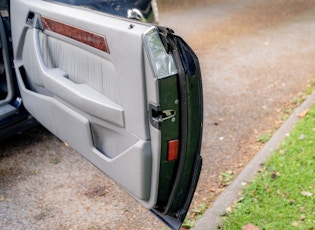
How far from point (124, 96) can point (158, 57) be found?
0.32 m

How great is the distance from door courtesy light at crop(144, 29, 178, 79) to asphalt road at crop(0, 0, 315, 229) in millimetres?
1464

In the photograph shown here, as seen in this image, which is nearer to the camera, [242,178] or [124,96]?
[124,96]

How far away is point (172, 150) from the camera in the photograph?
80.9 inches

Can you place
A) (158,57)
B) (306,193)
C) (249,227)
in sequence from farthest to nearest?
1. (306,193)
2. (249,227)
3. (158,57)

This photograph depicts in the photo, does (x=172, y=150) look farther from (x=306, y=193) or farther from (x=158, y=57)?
(x=306, y=193)

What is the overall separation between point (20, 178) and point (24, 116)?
549mm

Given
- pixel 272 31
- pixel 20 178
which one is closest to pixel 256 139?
pixel 20 178

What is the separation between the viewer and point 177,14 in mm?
9305

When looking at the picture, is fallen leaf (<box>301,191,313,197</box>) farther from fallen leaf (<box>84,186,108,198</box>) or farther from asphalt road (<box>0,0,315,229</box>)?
fallen leaf (<box>84,186,108,198</box>)

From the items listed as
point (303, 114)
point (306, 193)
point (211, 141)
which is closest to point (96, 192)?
point (211, 141)

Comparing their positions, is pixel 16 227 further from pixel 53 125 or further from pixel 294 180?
pixel 294 180

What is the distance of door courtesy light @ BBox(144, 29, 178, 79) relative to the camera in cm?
187

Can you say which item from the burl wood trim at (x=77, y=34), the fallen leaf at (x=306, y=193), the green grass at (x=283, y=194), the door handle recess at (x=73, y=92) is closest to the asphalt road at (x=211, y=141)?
the green grass at (x=283, y=194)

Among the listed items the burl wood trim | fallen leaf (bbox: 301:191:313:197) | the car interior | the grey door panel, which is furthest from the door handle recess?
fallen leaf (bbox: 301:191:313:197)
